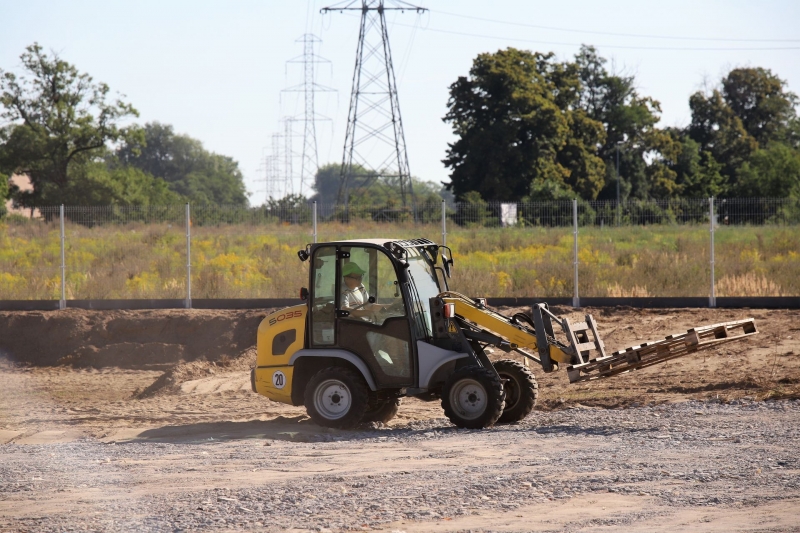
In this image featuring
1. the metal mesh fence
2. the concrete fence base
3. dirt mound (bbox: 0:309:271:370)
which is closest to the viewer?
dirt mound (bbox: 0:309:271:370)

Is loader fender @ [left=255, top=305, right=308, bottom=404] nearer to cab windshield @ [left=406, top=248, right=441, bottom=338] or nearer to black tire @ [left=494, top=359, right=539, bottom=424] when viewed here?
cab windshield @ [left=406, top=248, right=441, bottom=338]

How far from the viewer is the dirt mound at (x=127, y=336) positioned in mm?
18156

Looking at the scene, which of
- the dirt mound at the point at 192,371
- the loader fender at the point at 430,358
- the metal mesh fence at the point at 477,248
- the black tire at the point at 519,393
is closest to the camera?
the loader fender at the point at 430,358

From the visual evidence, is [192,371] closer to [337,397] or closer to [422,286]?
[337,397]

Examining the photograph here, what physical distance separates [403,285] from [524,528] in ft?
13.8

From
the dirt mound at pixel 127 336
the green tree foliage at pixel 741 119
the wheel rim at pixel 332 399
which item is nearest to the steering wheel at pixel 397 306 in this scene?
the wheel rim at pixel 332 399

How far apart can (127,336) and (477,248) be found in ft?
34.8

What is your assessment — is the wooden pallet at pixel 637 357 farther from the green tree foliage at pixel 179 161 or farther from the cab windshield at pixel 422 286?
the green tree foliage at pixel 179 161

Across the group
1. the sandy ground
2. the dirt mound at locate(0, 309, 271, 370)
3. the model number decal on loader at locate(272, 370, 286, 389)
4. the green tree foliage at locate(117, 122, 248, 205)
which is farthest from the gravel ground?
the green tree foliage at locate(117, 122, 248, 205)

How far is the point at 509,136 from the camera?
50.2 meters

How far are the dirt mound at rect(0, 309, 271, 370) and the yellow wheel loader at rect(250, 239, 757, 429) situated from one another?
7422 millimetres

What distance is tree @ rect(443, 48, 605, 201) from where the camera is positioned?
50.0 m

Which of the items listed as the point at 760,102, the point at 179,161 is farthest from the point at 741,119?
the point at 179,161

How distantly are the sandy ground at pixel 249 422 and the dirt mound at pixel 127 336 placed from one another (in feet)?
0.11
